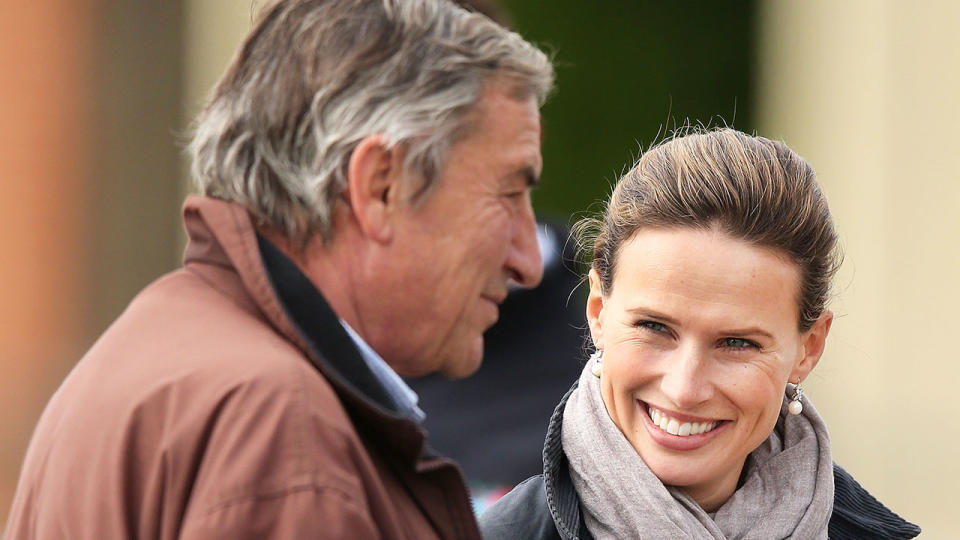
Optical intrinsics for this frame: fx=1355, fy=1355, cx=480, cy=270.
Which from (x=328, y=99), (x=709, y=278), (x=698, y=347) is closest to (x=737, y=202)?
(x=709, y=278)

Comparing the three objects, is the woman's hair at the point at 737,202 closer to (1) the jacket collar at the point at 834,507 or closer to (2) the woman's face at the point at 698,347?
(2) the woman's face at the point at 698,347

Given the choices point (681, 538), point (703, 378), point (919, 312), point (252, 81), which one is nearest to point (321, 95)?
point (252, 81)

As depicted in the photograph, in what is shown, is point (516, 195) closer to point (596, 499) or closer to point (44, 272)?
point (596, 499)

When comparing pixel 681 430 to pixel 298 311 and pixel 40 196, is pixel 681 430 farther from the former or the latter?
pixel 40 196

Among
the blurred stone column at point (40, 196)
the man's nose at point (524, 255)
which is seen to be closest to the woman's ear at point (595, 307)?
the man's nose at point (524, 255)

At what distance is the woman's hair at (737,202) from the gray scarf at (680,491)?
0.26 m

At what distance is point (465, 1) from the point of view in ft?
7.13

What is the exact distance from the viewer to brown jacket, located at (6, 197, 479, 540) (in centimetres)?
166

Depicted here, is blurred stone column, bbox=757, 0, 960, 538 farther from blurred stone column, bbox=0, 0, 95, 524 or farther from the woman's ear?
blurred stone column, bbox=0, 0, 95, 524

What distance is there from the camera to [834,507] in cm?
255

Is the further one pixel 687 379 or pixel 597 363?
pixel 597 363

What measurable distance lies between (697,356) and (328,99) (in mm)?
770

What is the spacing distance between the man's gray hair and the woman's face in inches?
18.5

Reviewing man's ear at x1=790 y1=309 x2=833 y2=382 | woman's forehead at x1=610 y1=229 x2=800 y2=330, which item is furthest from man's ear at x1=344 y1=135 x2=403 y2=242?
man's ear at x1=790 y1=309 x2=833 y2=382
